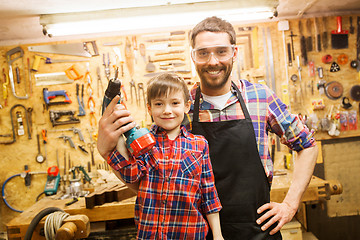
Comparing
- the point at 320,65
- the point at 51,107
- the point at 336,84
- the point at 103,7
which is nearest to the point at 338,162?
the point at 336,84

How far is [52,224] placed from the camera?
96.0 inches

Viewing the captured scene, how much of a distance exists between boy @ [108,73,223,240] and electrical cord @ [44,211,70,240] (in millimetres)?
1516

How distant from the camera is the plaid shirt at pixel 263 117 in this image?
4.89 feet

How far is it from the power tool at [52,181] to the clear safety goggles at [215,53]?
3.04m

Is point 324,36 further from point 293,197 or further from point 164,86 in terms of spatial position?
point 164,86

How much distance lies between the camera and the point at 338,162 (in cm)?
383

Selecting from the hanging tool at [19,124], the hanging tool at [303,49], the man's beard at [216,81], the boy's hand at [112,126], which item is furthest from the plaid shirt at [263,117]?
the hanging tool at [19,124]

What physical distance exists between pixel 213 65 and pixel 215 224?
0.79 m

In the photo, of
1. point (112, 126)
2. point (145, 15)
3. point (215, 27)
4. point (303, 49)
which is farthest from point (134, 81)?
point (112, 126)

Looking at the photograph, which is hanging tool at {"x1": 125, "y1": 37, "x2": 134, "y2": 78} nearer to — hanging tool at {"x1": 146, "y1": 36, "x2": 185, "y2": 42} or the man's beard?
hanging tool at {"x1": 146, "y1": 36, "x2": 185, "y2": 42}

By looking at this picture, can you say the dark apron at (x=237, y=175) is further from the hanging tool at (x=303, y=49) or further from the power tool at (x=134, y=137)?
the hanging tool at (x=303, y=49)

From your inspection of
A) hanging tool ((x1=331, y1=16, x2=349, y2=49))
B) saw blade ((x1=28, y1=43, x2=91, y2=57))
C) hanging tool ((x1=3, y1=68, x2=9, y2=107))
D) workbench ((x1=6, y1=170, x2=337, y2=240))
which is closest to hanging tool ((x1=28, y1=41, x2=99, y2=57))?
saw blade ((x1=28, y1=43, x2=91, y2=57))

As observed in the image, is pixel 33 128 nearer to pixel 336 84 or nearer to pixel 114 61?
pixel 114 61

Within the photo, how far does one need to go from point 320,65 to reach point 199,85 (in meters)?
2.90
